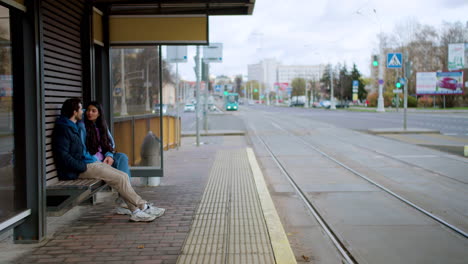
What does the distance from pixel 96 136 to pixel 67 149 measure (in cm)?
79

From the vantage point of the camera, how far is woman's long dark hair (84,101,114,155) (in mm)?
7305

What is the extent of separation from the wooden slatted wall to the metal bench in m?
0.24

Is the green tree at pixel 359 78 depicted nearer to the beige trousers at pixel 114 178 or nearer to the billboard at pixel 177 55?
the billboard at pixel 177 55

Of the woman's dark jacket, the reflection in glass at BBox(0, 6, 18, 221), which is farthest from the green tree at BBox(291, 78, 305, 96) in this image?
the woman's dark jacket

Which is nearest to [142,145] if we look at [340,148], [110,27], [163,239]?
[110,27]

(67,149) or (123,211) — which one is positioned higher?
(67,149)

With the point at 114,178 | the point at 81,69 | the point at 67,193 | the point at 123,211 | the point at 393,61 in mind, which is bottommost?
the point at 123,211

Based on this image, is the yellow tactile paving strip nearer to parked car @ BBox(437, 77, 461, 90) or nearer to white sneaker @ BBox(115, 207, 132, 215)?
A: white sneaker @ BBox(115, 207, 132, 215)

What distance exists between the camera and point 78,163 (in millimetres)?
6719

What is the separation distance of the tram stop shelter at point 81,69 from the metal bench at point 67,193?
0.12m

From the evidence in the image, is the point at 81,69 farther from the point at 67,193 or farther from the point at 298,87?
the point at 298,87

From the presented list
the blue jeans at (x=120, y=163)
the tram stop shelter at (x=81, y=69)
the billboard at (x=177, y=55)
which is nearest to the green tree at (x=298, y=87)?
the billboard at (x=177, y=55)

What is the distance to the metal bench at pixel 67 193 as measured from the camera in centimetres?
614

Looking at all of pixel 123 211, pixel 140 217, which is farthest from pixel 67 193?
pixel 123 211
